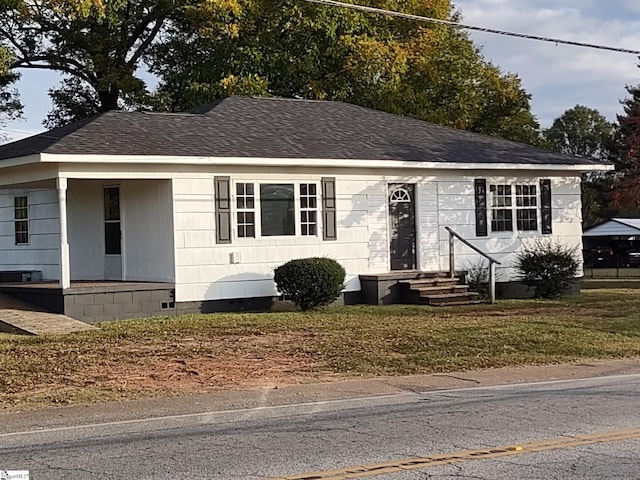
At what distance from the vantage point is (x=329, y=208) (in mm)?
22391

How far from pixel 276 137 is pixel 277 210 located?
6.82 feet

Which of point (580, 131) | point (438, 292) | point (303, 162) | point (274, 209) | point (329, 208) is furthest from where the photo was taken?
point (580, 131)

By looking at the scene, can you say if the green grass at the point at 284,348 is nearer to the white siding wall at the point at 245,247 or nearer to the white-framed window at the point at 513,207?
the white siding wall at the point at 245,247

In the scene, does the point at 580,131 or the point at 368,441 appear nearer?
the point at 368,441

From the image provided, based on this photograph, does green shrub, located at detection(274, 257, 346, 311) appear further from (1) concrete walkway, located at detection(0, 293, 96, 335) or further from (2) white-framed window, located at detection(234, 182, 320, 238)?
(1) concrete walkway, located at detection(0, 293, 96, 335)

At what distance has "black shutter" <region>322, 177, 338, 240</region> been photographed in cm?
2231

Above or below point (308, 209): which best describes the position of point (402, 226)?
below

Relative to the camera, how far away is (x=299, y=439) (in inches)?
350

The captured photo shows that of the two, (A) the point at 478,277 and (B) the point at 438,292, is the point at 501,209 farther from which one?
(B) the point at 438,292

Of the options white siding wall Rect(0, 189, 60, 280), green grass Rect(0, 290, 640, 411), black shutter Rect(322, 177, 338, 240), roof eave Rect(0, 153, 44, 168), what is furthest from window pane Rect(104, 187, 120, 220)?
black shutter Rect(322, 177, 338, 240)

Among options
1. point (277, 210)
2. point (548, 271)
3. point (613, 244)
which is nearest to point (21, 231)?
point (277, 210)

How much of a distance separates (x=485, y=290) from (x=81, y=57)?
20561 millimetres

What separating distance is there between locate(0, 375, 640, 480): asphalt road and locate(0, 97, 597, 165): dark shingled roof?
10241mm

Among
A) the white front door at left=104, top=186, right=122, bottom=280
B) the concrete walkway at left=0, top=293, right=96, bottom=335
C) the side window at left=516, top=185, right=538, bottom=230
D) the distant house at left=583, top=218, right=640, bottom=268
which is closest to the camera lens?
the concrete walkway at left=0, top=293, right=96, bottom=335
